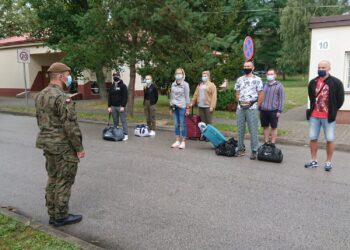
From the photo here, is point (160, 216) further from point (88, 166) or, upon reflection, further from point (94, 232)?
point (88, 166)

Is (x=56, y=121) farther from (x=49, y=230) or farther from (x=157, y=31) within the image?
(x=157, y=31)

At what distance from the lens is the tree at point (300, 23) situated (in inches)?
1640

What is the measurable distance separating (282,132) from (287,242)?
702cm

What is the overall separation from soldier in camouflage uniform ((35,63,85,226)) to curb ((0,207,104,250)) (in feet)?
0.72

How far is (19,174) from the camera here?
22.1 feet

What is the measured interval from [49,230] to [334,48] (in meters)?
10.9

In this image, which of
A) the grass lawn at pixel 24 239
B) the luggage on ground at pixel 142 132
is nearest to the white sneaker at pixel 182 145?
the luggage on ground at pixel 142 132

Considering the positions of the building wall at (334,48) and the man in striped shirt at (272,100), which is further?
the building wall at (334,48)

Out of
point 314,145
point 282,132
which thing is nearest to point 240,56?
point 282,132

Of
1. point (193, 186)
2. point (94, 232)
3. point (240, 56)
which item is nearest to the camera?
point (94, 232)

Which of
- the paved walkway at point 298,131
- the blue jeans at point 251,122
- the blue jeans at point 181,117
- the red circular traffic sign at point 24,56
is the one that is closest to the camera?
the blue jeans at point 251,122

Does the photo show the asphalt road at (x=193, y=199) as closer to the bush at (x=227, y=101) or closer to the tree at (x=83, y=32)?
the tree at (x=83, y=32)

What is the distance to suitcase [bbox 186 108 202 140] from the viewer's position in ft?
32.6

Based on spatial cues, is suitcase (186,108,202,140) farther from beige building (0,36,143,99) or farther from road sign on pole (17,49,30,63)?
beige building (0,36,143,99)
